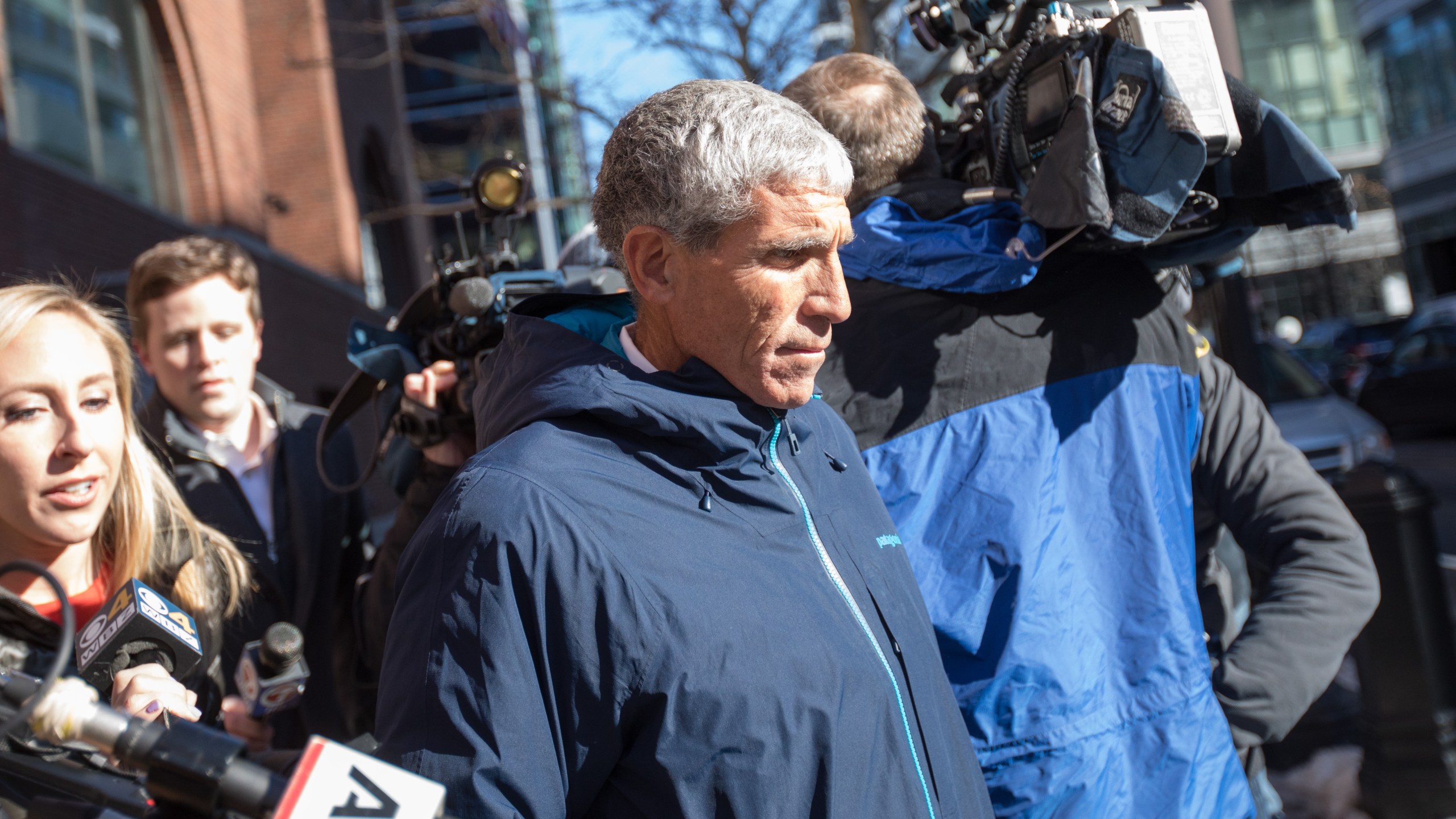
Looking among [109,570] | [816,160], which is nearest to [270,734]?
[109,570]

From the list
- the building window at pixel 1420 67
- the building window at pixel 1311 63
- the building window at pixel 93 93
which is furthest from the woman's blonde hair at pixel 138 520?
the building window at pixel 1311 63

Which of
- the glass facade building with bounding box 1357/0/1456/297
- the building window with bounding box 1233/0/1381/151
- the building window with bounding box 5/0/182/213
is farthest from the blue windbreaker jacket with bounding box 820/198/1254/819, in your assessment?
the building window with bounding box 1233/0/1381/151

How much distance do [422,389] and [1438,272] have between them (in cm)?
3078

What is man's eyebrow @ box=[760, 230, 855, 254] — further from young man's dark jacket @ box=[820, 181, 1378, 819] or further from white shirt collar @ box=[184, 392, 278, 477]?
white shirt collar @ box=[184, 392, 278, 477]

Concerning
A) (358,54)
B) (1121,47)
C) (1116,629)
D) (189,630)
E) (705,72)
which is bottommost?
(1116,629)

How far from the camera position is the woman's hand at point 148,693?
59.8 inches

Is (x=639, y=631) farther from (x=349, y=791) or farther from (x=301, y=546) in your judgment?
(x=301, y=546)

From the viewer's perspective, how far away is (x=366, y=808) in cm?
92

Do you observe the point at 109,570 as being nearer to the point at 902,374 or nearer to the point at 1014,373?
the point at 902,374

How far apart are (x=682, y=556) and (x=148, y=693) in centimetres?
76

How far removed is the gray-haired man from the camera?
1.33 meters

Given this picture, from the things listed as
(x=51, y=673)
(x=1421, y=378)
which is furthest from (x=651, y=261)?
(x=1421, y=378)

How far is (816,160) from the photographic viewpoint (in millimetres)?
1597

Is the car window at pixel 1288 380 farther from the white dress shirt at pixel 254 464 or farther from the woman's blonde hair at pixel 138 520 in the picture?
the woman's blonde hair at pixel 138 520
